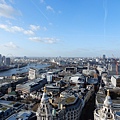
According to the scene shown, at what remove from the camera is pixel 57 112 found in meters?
22.1

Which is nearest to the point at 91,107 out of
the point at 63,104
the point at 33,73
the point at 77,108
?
the point at 77,108

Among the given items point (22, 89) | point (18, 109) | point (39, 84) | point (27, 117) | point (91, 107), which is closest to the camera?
point (27, 117)

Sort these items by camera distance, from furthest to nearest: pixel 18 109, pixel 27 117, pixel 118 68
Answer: pixel 118 68, pixel 18 109, pixel 27 117

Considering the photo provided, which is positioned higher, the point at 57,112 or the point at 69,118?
the point at 57,112

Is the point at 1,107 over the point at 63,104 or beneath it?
beneath

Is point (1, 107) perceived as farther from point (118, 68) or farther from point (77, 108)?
point (118, 68)

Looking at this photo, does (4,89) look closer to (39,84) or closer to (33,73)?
(39,84)

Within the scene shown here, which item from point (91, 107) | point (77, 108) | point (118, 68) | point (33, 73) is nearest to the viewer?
point (77, 108)

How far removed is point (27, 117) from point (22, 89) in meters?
23.8

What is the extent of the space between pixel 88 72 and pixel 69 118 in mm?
58105

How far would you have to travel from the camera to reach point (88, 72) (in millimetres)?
81562

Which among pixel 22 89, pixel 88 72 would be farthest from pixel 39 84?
pixel 88 72

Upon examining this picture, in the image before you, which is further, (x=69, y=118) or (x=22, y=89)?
(x=22, y=89)

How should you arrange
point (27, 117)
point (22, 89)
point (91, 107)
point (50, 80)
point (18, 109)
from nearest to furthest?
point (27, 117), point (18, 109), point (91, 107), point (22, 89), point (50, 80)
